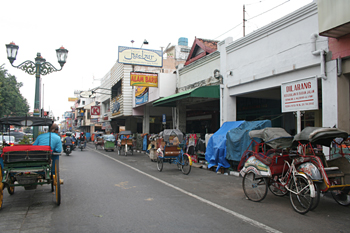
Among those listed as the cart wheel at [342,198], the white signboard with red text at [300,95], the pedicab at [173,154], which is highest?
the white signboard with red text at [300,95]

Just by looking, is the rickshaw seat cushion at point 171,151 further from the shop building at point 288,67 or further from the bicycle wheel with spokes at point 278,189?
the bicycle wheel with spokes at point 278,189

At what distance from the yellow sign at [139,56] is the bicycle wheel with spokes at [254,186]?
53.3 feet

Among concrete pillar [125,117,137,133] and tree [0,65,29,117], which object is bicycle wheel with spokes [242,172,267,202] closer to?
tree [0,65,29,117]

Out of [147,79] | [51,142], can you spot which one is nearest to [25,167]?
[51,142]

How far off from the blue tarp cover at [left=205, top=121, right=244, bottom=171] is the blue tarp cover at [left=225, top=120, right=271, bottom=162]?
0.98ft

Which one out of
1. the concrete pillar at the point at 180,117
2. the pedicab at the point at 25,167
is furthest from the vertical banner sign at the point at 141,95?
the pedicab at the point at 25,167

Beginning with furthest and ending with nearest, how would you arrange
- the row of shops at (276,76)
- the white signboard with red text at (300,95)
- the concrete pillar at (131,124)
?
the concrete pillar at (131,124) < the white signboard with red text at (300,95) < the row of shops at (276,76)

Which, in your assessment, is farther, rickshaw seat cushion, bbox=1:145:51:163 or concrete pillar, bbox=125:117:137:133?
concrete pillar, bbox=125:117:137:133

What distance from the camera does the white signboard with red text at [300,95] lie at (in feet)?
31.6

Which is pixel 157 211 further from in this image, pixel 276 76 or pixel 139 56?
pixel 139 56

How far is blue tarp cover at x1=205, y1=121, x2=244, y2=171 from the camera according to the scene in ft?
39.4

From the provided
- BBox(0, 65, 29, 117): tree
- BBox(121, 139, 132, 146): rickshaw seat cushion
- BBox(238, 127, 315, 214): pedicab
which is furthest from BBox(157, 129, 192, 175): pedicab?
BBox(0, 65, 29, 117): tree

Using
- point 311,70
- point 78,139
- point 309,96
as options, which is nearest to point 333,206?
point 309,96

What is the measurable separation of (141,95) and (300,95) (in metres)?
17.1
